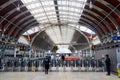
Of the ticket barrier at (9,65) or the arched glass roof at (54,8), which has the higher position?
the arched glass roof at (54,8)

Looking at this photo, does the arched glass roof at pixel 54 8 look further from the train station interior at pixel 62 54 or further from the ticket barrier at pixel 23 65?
the ticket barrier at pixel 23 65

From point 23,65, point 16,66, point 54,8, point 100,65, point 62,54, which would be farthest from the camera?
point 54,8

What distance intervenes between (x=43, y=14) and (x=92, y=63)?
2245 cm

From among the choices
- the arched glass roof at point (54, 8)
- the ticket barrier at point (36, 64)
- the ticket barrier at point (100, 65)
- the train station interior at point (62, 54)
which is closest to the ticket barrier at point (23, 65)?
the train station interior at point (62, 54)

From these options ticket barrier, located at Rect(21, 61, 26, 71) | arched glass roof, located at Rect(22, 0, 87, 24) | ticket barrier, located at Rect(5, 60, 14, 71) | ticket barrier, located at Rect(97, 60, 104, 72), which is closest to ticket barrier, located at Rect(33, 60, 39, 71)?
ticket barrier, located at Rect(21, 61, 26, 71)

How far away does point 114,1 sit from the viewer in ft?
90.0

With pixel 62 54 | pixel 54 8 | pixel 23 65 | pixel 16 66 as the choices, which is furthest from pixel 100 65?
pixel 54 8

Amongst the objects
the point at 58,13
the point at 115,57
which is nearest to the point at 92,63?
the point at 115,57

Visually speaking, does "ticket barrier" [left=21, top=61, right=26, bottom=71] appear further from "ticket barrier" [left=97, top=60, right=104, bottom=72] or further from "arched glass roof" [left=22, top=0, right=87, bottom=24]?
"arched glass roof" [left=22, top=0, right=87, bottom=24]

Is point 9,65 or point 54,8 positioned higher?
point 54,8

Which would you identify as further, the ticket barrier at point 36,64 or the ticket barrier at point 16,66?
the ticket barrier at point 16,66

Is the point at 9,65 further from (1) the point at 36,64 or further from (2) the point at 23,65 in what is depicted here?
(1) the point at 36,64

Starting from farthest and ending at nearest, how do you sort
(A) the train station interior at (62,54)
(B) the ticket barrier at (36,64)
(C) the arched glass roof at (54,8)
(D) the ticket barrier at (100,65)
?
(C) the arched glass roof at (54,8), (B) the ticket barrier at (36,64), (D) the ticket barrier at (100,65), (A) the train station interior at (62,54)

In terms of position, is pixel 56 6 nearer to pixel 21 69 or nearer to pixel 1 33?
pixel 1 33
